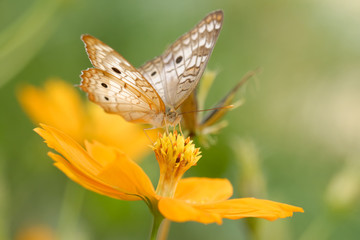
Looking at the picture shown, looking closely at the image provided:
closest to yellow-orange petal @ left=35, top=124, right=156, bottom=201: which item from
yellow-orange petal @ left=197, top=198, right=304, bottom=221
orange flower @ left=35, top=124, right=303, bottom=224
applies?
orange flower @ left=35, top=124, right=303, bottom=224

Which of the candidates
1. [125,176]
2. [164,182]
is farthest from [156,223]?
[164,182]

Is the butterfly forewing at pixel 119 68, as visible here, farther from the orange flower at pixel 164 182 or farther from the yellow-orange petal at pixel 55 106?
the yellow-orange petal at pixel 55 106

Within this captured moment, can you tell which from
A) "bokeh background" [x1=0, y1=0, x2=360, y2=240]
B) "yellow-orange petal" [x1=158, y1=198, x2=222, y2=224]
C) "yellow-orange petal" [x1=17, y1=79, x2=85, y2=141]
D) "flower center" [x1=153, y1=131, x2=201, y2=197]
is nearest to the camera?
"yellow-orange petal" [x1=158, y1=198, x2=222, y2=224]

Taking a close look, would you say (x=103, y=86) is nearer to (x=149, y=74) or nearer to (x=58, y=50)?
(x=149, y=74)

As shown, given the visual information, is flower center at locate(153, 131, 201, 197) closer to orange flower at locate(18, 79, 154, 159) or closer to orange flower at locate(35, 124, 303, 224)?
orange flower at locate(35, 124, 303, 224)

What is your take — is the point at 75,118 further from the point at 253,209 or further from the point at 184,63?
the point at 253,209

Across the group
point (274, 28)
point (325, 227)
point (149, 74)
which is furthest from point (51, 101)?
point (274, 28)
